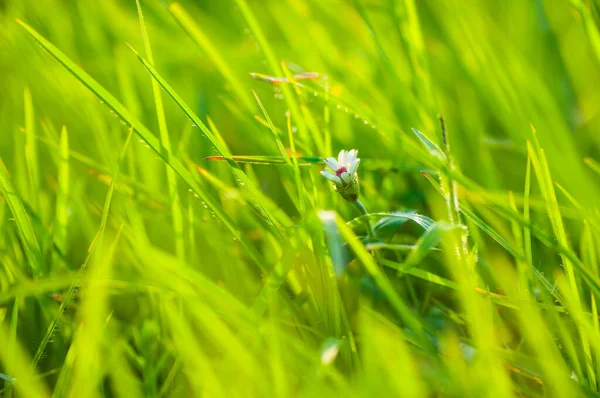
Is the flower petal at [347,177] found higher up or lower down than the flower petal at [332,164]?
lower down

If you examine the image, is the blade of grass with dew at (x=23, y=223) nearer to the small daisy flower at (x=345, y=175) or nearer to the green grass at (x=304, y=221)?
the green grass at (x=304, y=221)

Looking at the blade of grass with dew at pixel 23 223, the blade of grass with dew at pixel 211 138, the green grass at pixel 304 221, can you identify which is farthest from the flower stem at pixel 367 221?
the blade of grass with dew at pixel 23 223

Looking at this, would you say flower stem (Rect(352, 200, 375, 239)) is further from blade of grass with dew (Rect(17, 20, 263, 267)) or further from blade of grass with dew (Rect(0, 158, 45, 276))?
blade of grass with dew (Rect(0, 158, 45, 276))

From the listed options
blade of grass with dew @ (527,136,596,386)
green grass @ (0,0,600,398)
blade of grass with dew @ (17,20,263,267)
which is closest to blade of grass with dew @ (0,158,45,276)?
green grass @ (0,0,600,398)

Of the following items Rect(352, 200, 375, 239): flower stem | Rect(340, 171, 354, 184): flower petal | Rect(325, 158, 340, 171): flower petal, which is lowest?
Rect(352, 200, 375, 239): flower stem

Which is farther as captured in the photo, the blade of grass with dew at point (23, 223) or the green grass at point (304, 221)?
the blade of grass with dew at point (23, 223)

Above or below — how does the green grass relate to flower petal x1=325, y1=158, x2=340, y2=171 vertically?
below
